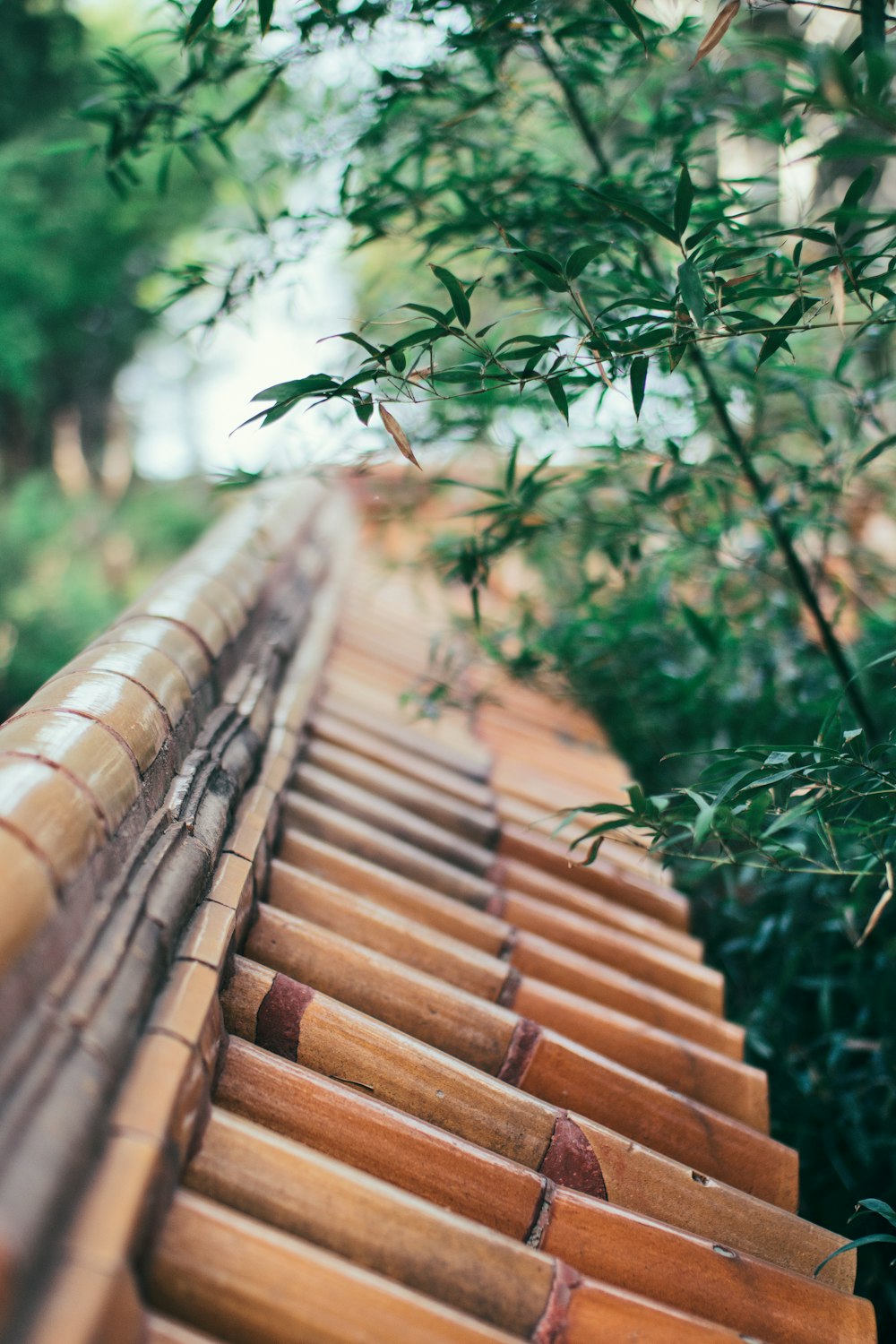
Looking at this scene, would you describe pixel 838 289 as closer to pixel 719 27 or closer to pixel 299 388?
pixel 719 27

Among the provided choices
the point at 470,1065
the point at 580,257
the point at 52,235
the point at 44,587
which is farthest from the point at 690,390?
the point at 52,235

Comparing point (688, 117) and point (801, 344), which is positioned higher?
point (801, 344)

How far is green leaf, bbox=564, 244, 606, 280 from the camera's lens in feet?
3.04

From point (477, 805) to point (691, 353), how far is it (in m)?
1.06

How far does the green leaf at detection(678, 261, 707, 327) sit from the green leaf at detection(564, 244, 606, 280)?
0.10 meters

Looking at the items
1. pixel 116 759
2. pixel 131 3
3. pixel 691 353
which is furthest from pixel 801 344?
pixel 131 3

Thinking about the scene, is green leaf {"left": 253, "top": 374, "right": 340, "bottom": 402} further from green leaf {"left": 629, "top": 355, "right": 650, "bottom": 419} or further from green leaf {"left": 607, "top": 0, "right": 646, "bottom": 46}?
green leaf {"left": 607, "top": 0, "right": 646, "bottom": 46}

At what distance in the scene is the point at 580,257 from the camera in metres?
0.95

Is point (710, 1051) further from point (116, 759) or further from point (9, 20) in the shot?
point (9, 20)

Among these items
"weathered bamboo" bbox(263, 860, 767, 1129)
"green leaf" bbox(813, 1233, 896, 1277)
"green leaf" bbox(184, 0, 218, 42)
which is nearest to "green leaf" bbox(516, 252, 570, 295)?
"green leaf" bbox(184, 0, 218, 42)

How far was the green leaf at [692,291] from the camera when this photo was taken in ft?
2.95

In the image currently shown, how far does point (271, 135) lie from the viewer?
271cm

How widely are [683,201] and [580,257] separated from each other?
155mm

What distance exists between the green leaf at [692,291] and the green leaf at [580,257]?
100mm
